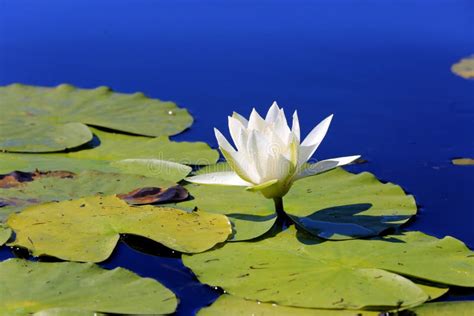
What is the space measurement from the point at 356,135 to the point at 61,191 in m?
1.53

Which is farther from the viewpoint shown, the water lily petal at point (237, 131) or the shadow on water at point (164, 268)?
the water lily petal at point (237, 131)

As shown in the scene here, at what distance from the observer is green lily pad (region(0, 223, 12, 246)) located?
2.36 metres

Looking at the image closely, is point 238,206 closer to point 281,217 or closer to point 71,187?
point 281,217

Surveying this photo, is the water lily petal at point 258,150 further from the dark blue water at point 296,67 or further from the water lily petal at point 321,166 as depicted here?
the dark blue water at point 296,67

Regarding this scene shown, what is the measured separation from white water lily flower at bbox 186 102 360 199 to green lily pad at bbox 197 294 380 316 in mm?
433

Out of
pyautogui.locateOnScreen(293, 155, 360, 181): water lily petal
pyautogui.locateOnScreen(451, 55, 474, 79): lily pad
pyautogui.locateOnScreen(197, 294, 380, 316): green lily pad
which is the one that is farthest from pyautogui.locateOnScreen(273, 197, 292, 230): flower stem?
pyautogui.locateOnScreen(451, 55, 474, 79): lily pad

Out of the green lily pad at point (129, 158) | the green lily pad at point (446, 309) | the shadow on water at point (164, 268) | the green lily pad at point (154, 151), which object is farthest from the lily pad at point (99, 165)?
the green lily pad at point (446, 309)

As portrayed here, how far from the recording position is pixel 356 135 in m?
3.54

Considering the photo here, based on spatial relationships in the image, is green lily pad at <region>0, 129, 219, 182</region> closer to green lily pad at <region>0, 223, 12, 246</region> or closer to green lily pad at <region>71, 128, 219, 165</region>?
green lily pad at <region>71, 128, 219, 165</region>

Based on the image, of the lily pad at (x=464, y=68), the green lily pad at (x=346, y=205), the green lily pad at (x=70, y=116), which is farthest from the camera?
the lily pad at (x=464, y=68)

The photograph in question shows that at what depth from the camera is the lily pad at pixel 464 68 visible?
4340mm

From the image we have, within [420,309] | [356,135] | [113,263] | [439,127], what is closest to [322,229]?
[420,309]

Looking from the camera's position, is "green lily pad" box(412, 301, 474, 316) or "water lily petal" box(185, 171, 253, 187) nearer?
"green lily pad" box(412, 301, 474, 316)

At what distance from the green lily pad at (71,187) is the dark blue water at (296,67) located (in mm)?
312
